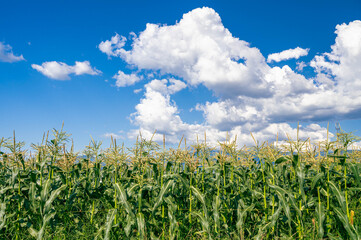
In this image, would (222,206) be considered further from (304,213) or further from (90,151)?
(90,151)

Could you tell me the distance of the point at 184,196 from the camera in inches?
267

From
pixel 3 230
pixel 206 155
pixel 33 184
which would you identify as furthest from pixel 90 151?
pixel 206 155

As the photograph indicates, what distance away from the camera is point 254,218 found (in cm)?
679

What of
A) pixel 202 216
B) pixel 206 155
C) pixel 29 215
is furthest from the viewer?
pixel 206 155

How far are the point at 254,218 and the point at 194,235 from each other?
169 centimetres

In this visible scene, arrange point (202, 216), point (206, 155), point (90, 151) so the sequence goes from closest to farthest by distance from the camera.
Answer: point (202, 216), point (206, 155), point (90, 151)

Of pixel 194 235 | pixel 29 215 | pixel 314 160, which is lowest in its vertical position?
pixel 194 235

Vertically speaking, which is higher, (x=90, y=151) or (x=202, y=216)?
(x=90, y=151)

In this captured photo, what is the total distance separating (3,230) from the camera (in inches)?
257

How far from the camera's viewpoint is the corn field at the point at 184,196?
5.86m

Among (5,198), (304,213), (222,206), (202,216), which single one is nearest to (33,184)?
(5,198)

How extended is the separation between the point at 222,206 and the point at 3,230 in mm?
5718

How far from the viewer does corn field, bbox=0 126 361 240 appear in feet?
19.2

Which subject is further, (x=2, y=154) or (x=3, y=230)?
(x=2, y=154)
